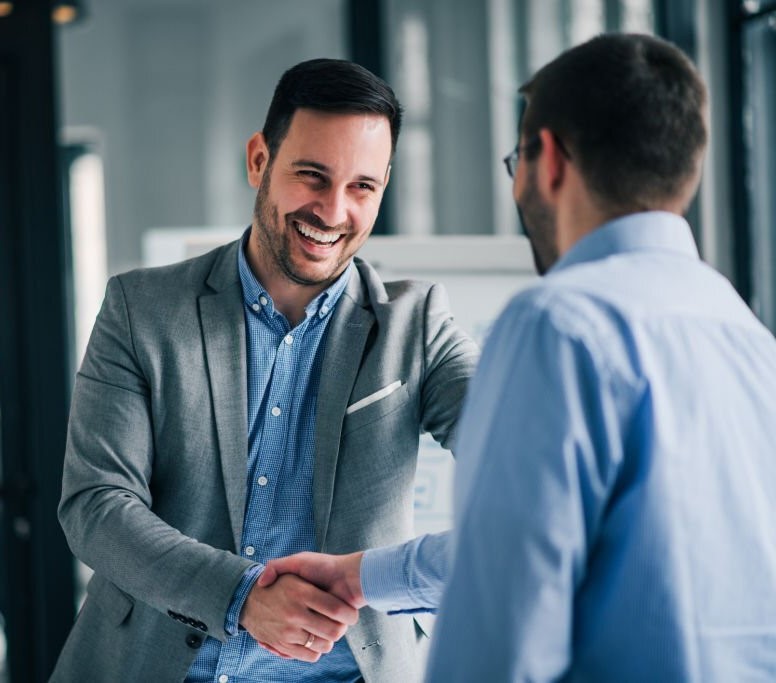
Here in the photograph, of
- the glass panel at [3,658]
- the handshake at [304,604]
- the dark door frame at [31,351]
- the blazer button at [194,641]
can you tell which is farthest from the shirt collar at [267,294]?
the glass panel at [3,658]

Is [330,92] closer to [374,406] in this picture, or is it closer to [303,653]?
[374,406]

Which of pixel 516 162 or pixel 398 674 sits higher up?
pixel 516 162

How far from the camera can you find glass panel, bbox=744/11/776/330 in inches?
109

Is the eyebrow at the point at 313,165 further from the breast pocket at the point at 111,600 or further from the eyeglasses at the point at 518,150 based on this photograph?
the breast pocket at the point at 111,600

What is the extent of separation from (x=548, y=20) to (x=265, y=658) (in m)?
2.72

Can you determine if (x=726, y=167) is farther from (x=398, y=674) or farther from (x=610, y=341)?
(x=610, y=341)

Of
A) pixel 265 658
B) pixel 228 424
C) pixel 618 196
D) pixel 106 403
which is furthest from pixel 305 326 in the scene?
pixel 618 196

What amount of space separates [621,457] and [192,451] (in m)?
0.76

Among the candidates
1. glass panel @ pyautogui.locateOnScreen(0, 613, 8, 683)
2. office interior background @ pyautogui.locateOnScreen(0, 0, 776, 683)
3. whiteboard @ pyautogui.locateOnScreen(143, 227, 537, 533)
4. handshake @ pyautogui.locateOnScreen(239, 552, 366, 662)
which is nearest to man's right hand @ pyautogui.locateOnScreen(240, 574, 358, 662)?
handshake @ pyautogui.locateOnScreen(239, 552, 366, 662)

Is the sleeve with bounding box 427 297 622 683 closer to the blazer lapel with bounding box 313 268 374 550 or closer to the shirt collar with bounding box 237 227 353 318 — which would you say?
the blazer lapel with bounding box 313 268 374 550

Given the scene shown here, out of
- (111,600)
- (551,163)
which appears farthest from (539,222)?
(111,600)

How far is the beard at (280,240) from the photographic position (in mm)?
1500

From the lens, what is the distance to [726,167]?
287 centimetres

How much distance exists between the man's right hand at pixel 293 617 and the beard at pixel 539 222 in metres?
0.57
